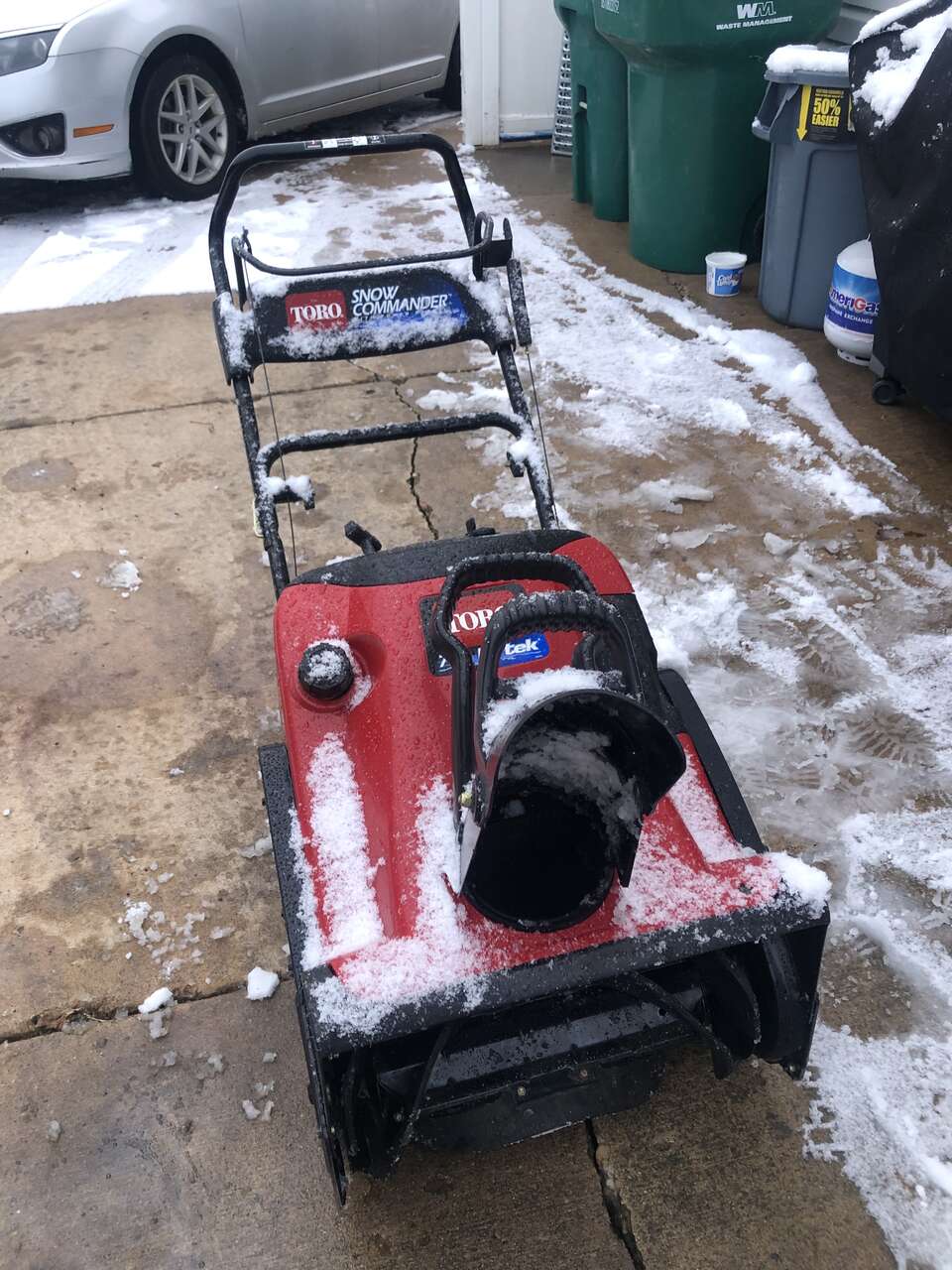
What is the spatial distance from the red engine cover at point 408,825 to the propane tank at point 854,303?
2.41m

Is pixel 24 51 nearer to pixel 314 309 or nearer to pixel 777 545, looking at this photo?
pixel 314 309

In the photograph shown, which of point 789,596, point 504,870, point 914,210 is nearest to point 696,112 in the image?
point 914,210

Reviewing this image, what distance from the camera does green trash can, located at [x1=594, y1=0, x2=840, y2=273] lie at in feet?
13.7

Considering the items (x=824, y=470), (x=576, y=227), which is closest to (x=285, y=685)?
(x=824, y=470)

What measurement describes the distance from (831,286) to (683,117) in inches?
43.1

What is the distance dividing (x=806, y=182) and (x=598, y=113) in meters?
1.69

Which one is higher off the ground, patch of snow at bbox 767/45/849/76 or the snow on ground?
patch of snow at bbox 767/45/849/76

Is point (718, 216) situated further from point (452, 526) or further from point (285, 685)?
point (285, 685)

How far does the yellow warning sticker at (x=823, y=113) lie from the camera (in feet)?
12.5

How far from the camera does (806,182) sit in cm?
405

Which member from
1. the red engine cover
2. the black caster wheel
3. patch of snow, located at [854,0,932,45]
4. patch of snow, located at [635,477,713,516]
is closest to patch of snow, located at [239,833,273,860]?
the red engine cover

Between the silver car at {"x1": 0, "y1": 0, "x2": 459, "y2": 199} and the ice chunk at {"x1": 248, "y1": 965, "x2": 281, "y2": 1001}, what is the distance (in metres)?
5.00

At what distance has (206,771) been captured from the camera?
100 inches

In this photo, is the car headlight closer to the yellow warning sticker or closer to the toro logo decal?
the yellow warning sticker
